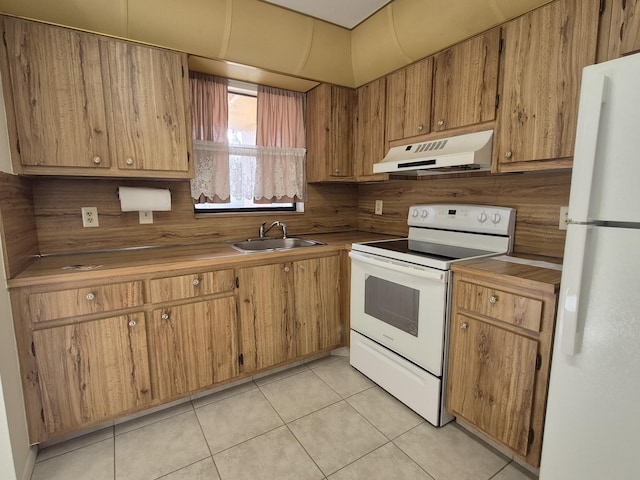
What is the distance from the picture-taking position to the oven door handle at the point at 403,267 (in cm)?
159

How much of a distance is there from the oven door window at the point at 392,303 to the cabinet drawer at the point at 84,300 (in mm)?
1328

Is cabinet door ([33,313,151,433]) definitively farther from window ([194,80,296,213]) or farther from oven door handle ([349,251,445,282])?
oven door handle ([349,251,445,282])

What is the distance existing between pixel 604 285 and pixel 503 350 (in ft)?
1.92

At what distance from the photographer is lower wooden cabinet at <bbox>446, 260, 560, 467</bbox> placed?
129 cm

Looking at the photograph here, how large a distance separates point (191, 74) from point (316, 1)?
0.97 metres

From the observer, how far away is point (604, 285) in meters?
0.95

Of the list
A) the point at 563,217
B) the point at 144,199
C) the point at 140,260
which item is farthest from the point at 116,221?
the point at 563,217

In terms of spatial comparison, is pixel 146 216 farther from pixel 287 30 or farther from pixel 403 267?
pixel 403 267

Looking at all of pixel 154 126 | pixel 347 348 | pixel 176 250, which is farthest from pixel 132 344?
pixel 347 348

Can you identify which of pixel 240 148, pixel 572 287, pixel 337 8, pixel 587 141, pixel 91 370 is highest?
pixel 337 8

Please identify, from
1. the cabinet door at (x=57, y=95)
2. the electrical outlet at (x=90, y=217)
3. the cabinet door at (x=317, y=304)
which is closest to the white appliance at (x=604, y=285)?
the cabinet door at (x=317, y=304)

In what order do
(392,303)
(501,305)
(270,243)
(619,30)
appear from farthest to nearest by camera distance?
(270,243)
(392,303)
(501,305)
(619,30)

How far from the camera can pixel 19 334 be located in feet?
4.63

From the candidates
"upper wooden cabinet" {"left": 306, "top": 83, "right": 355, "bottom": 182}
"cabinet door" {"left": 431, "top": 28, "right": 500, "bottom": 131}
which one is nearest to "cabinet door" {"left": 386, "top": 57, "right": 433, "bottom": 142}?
"cabinet door" {"left": 431, "top": 28, "right": 500, "bottom": 131}
